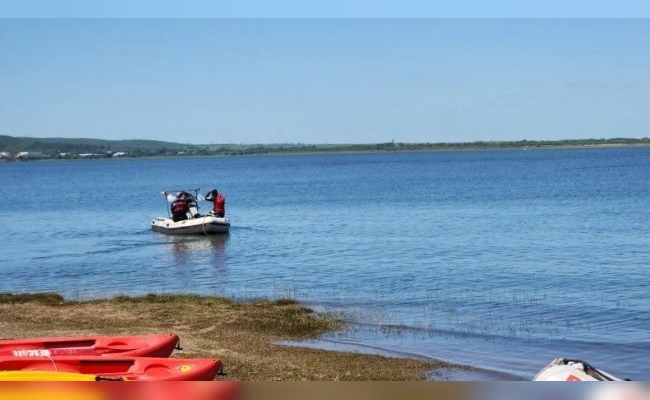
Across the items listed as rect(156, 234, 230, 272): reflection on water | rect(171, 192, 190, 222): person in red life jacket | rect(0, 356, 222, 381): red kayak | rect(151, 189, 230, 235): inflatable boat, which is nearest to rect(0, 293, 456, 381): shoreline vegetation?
rect(0, 356, 222, 381): red kayak

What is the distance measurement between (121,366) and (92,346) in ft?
5.18

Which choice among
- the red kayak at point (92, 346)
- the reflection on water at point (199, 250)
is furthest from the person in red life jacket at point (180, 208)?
the red kayak at point (92, 346)

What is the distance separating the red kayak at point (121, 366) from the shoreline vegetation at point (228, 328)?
178 centimetres

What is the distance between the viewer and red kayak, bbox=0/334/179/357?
38.2 feet

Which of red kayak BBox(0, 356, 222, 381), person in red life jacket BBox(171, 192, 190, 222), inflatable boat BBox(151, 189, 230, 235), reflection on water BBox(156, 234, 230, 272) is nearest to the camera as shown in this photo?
red kayak BBox(0, 356, 222, 381)

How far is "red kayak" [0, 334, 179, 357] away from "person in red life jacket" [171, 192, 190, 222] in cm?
2814

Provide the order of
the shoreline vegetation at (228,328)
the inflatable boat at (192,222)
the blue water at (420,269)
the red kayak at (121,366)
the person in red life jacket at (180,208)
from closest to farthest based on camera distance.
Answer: the red kayak at (121,366) < the shoreline vegetation at (228,328) < the blue water at (420,269) < the inflatable boat at (192,222) < the person in red life jacket at (180,208)

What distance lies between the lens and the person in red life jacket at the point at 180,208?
40.4 metres

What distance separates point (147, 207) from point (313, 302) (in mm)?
49759

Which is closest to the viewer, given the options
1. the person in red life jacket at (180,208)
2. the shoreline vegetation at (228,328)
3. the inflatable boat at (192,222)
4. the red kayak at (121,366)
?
the red kayak at (121,366)

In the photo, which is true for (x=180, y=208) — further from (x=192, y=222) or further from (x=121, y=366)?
(x=121, y=366)

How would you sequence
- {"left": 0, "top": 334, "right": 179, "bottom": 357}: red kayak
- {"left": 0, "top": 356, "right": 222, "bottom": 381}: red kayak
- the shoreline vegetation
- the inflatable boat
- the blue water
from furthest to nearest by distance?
the inflatable boat
the blue water
the shoreline vegetation
{"left": 0, "top": 334, "right": 179, "bottom": 357}: red kayak
{"left": 0, "top": 356, "right": 222, "bottom": 381}: red kayak

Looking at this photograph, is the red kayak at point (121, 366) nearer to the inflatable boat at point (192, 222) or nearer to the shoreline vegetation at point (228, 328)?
the shoreline vegetation at point (228, 328)

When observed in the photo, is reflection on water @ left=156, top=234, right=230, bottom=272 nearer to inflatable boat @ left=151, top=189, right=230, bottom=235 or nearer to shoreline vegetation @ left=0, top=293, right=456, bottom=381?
inflatable boat @ left=151, top=189, right=230, bottom=235
